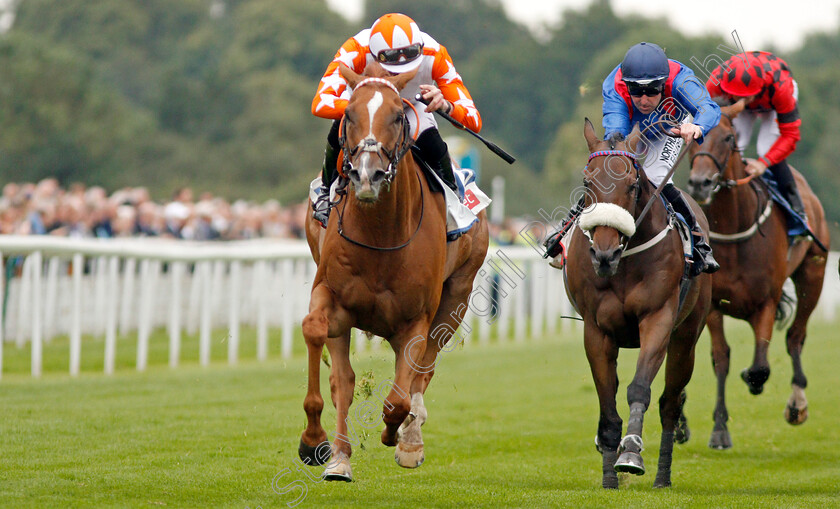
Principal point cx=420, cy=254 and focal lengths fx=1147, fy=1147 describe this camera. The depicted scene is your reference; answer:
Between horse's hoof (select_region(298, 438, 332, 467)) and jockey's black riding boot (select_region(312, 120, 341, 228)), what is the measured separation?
48.1 inches

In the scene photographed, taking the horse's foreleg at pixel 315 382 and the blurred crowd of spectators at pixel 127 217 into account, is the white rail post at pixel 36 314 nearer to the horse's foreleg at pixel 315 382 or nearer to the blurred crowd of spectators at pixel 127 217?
the blurred crowd of spectators at pixel 127 217

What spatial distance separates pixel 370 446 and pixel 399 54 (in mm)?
2834

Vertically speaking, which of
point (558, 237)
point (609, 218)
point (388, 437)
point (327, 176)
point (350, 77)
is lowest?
point (388, 437)

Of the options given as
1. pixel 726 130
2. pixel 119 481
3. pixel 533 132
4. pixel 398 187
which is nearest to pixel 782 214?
pixel 726 130

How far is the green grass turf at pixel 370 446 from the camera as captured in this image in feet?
19.0

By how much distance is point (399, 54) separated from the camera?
5.96 meters

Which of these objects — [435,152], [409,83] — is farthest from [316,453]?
[409,83]

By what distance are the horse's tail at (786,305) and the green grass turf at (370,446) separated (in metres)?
0.83

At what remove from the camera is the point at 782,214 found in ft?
28.6

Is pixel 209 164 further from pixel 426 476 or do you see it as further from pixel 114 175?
pixel 426 476

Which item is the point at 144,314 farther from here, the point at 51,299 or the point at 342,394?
the point at 342,394

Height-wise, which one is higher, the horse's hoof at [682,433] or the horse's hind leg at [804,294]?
the horse's hind leg at [804,294]

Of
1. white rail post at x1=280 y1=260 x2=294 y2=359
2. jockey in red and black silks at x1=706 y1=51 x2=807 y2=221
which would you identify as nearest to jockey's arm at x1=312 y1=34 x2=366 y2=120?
jockey in red and black silks at x1=706 y1=51 x2=807 y2=221

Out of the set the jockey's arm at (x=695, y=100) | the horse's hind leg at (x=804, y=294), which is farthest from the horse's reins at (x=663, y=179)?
the horse's hind leg at (x=804, y=294)
